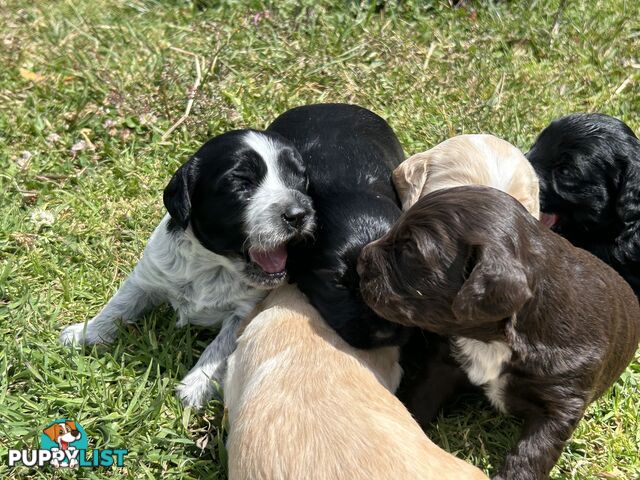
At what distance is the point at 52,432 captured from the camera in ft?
11.2

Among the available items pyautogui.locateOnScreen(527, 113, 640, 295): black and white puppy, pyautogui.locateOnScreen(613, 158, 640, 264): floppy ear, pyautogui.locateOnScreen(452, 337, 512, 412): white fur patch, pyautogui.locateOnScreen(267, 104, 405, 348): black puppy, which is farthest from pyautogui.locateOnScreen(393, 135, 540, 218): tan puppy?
pyautogui.locateOnScreen(452, 337, 512, 412): white fur patch

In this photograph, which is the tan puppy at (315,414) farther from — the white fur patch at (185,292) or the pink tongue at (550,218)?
the pink tongue at (550,218)

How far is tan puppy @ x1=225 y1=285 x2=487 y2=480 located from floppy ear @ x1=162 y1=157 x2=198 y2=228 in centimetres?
65

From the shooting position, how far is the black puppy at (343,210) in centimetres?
345

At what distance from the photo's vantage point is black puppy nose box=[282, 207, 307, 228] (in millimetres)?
3553

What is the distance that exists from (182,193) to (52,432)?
1245mm

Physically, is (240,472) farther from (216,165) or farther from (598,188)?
(598,188)

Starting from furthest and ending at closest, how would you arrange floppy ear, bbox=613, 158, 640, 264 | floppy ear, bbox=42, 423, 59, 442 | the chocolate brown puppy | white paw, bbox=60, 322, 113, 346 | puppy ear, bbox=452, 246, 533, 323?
1. floppy ear, bbox=613, 158, 640, 264
2. white paw, bbox=60, 322, 113, 346
3. floppy ear, bbox=42, 423, 59, 442
4. the chocolate brown puppy
5. puppy ear, bbox=452, 246, 533, 323

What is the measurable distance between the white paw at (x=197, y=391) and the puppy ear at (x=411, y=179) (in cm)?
135

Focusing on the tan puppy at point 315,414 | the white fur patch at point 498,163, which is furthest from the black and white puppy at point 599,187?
the tan puppy at point 315,414

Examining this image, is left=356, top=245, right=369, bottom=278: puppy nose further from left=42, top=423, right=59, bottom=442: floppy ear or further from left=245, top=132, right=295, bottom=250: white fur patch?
left=42, top=423, right=59, bottom=442: floppy ear

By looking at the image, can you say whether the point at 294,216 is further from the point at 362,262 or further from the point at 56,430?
the point at 56,430

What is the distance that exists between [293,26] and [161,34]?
110 cm

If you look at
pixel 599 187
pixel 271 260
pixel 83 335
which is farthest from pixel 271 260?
pixel 599 187
